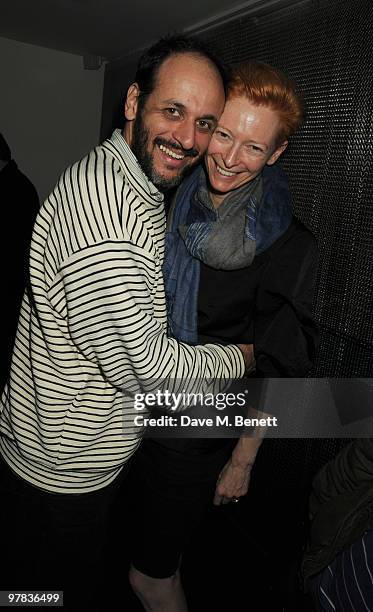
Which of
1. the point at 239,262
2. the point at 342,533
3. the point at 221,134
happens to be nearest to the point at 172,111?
the point at 221,134

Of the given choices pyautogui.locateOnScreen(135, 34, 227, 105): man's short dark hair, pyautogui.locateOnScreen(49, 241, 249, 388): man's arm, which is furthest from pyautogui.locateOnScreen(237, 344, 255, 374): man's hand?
pyautogui.locateOnScreen(135, 34, 227, 105): man's short dark hair

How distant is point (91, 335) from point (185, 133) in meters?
0.56

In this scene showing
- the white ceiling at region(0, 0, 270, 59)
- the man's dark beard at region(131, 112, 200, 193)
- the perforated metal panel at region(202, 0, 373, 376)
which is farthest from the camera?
the white ceiling at region(0, 0, 270, 59)

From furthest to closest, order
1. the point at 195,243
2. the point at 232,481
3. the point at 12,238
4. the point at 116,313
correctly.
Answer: the point at 12,238
the point at 232,481
the point at 195,243
the point at 116,313

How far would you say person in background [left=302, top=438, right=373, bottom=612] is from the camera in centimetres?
118

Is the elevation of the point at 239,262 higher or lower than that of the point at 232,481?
higher

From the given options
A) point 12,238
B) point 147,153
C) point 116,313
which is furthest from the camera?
point 12,238

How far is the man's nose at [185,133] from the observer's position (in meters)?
1.07

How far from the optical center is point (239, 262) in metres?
1.23

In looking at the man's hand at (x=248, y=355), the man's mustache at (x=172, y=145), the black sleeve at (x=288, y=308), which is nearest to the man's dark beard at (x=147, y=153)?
the man's mustache at (x=172, y=145)

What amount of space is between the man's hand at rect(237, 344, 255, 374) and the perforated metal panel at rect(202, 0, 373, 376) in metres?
0.61

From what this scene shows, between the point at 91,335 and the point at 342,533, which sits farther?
the point at 342,533

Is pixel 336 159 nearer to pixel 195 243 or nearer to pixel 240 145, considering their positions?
pixel 240 145

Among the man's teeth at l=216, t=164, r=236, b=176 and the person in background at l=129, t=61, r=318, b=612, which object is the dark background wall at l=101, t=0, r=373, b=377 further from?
the man's teeth at l=216, t=164, r=236, b=176
